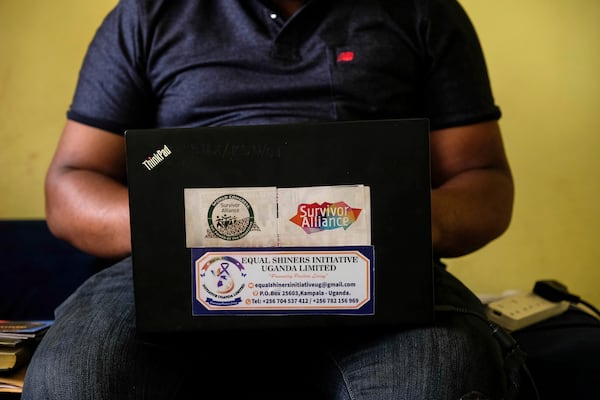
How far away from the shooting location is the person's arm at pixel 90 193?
0.82 metres

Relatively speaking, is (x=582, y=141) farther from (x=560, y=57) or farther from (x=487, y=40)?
(x=487, y=40)

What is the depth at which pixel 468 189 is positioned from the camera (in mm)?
858

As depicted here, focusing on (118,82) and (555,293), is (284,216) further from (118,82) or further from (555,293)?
(555,293)

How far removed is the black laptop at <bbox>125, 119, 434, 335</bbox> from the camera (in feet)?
1.81

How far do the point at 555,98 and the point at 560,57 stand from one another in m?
0.10

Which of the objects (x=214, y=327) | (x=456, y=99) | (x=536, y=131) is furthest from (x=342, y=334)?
(x=536, y=131)

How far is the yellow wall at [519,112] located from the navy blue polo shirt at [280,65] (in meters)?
0.46

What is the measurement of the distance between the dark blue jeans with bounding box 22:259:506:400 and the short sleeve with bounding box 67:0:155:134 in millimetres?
305

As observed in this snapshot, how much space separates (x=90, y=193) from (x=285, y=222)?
1.37 feet

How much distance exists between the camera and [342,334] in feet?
2.11

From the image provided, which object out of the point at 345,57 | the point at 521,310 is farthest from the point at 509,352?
the point at 345,57

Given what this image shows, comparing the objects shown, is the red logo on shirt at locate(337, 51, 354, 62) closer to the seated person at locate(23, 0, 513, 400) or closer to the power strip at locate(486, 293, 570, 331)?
the seated person at locate(23, 0, 513, 400)

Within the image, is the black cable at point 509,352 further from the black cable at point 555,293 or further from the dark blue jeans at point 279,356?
the black cable at point 555,293

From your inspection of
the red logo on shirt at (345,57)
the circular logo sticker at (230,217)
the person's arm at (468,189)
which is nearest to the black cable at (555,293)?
the person's arm at (468,189)
